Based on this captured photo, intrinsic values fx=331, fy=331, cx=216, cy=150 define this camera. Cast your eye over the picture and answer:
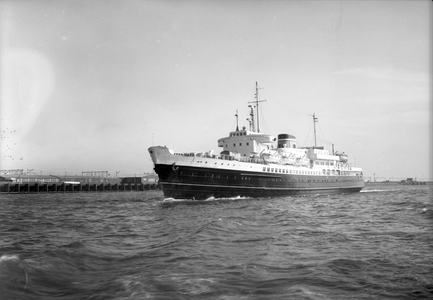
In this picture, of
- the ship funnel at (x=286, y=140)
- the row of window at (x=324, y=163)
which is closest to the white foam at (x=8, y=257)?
the ship funnel at (x=286, y=140)

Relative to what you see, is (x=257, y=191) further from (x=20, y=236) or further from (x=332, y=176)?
(x=20, y=236)

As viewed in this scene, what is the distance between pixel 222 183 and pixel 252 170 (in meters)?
3.84

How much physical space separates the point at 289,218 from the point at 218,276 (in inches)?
412

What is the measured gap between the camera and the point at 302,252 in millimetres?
9328

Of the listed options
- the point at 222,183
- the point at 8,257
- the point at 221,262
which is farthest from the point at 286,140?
the point at 8,257

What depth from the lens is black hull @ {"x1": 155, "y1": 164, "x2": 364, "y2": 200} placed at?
28716 millimetres

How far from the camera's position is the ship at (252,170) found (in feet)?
94.2

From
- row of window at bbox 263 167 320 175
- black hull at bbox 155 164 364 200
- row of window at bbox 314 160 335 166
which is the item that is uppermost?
row of window at bbox 314 160 335 166

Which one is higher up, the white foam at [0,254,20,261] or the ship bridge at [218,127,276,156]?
the ship bridge at [218,127,276,156]

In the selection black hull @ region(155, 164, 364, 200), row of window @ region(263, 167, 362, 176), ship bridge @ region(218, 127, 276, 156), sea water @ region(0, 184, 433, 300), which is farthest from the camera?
ship bridge @ region(218, 127, 276, 156)

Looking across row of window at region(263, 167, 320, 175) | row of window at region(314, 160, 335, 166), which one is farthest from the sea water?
row of window at region(314, 160, 335, 166)

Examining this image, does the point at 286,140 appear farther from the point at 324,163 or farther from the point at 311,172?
the point at 324,163

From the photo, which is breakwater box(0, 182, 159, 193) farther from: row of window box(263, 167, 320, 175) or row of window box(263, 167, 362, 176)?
row of window box(263, 167, 320, 175)

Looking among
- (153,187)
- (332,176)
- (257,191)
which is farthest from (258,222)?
(153,187)
